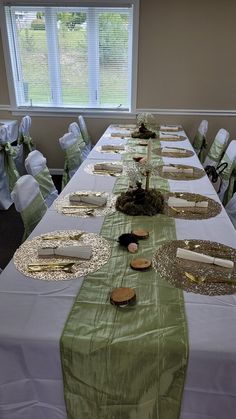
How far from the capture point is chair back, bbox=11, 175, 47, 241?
1431mm

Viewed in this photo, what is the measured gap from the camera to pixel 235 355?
2.41ft

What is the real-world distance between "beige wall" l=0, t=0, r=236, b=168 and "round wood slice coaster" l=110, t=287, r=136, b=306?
3090mm

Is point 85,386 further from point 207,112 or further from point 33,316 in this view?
point 207,112

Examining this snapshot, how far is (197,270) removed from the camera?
3.28 feet

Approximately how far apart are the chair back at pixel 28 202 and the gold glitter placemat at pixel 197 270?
0.68 meters

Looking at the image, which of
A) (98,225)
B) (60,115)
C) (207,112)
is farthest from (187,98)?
(98,225)

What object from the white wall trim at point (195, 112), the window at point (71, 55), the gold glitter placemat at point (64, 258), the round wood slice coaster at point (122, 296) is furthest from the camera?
the white wall trim at point (195, 112)

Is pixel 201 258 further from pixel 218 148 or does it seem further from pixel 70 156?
pixel 218 148

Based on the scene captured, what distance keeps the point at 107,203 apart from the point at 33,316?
0.77 m

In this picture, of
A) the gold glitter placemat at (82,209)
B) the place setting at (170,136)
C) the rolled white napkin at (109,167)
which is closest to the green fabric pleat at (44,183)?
the rolled white napkin at (109,167)

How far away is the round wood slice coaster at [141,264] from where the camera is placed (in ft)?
3.28

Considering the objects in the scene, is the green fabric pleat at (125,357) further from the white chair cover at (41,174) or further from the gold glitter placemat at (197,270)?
the white chair cover at (41,174)

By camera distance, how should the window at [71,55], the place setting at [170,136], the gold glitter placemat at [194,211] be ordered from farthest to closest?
the window at [71,55], the place setting at [170,136], the gold glitter placemat at [194,211]

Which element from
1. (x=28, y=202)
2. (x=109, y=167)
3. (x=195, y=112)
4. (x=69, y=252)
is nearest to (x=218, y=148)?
(x=195, y=112)
